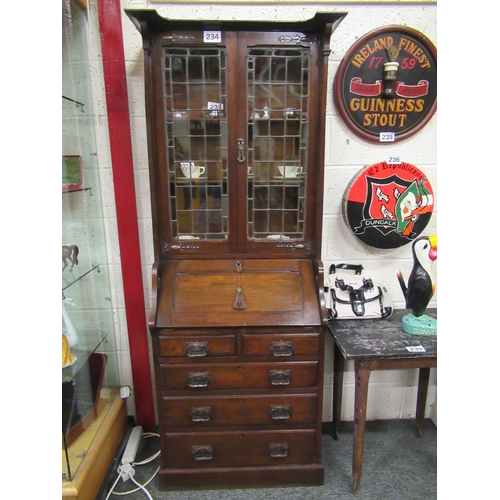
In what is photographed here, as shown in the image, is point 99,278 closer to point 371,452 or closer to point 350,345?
point 350,345

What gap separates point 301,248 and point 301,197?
25 cm

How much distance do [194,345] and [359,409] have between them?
2.64ft

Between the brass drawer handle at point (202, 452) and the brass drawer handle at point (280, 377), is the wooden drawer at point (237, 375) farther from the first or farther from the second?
the brass drawer handle at point (202, 452)

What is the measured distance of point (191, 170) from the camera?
1749 millimetres

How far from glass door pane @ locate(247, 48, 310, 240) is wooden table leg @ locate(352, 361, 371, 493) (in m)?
0.68

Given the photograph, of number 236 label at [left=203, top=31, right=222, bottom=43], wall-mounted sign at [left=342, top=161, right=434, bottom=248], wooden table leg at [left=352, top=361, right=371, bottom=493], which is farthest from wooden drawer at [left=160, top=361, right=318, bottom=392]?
number 236 label at [left=203, top=31, right=222, bottom=43]

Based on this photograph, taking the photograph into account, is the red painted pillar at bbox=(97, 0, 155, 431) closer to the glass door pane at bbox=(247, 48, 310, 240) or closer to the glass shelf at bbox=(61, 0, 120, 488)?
the glass shelf at bbox=(61, 0, 120, 488)

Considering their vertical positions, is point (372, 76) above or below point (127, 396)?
above

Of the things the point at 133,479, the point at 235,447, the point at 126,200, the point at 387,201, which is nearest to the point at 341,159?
the point at 387,201

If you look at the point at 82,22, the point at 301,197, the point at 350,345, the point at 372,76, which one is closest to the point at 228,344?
the point at 350,345

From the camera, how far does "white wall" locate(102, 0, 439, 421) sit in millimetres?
1799

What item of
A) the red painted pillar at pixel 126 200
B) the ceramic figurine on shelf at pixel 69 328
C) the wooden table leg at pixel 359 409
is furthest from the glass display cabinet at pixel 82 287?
the wooden table leg at pixel 359 409

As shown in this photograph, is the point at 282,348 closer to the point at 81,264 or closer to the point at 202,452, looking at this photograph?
the point at 202,452

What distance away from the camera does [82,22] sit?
5.81 ft
